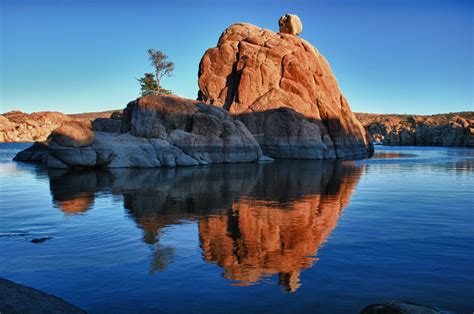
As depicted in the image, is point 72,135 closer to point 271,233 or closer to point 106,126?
point 271,233

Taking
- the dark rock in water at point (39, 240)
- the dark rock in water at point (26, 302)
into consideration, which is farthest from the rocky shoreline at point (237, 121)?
the dark rock in water at point (26, 302)

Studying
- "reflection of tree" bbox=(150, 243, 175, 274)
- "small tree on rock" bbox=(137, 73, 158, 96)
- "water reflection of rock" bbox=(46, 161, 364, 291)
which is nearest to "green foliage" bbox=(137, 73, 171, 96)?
"small tree on rock" bbox=(137, 73, 158, 96)

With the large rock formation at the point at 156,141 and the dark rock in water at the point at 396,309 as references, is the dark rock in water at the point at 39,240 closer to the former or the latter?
the dark rock in water at the point at 396,309

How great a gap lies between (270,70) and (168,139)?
95.2 ft

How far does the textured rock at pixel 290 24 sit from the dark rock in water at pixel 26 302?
76057 mm

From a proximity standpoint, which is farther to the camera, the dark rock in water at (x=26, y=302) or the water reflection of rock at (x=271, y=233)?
the water reflection of rock at (x=271, y=233)

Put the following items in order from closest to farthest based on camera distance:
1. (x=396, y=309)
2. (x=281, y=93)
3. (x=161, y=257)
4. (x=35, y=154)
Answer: (x=396, y=309) < (x=161, y=257) < (x=35, y=154) < (x=281, y=93)

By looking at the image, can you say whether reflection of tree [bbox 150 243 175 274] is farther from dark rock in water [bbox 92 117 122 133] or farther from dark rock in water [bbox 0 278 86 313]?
dark rock in water [bbox 92 117 122 133]

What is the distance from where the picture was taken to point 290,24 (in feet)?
250

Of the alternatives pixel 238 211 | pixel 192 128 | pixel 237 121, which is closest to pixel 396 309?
pixel 238 211

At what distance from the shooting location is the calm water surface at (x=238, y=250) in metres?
7.50

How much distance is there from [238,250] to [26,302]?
573 centimetres

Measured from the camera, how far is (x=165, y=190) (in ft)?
73.4

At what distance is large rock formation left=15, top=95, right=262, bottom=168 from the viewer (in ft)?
114
